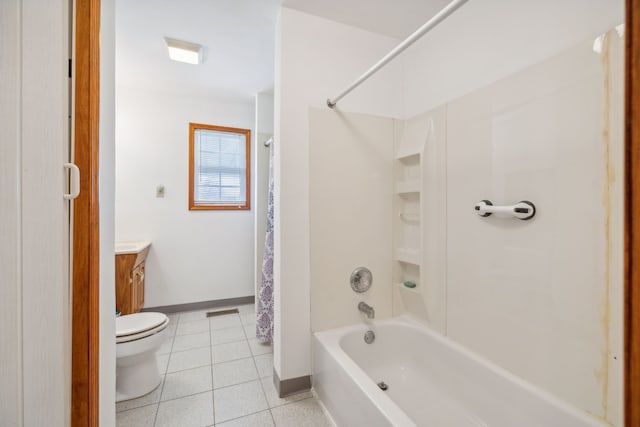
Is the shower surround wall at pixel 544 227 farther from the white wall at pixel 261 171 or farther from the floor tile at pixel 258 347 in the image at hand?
the white wall at pixel 261 171

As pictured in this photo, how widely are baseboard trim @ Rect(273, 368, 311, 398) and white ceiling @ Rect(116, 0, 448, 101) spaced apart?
7.86 ft

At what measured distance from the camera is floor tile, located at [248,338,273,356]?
85.6 inches

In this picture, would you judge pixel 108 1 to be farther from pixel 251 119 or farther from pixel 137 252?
pixel 251 119

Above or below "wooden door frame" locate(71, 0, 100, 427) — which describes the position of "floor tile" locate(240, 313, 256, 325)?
below

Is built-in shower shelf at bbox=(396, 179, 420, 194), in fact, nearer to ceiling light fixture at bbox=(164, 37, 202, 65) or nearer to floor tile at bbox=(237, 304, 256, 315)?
ceiling light fixture at bbox=(164, 37, 202, 65)

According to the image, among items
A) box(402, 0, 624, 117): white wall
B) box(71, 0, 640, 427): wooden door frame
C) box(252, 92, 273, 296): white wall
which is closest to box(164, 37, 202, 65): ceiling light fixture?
box(252, 92, 273, 296): white wall

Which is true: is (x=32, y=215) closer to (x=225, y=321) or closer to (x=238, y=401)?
(x=238, y=401)

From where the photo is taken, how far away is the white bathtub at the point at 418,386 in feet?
3.52

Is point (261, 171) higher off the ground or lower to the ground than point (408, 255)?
higher

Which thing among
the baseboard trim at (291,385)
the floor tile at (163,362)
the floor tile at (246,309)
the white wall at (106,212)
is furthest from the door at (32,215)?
the floor tile at (246,309)

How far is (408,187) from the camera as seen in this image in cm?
184

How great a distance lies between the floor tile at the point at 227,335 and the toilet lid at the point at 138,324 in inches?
26.8

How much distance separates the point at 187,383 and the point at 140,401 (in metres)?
0.26

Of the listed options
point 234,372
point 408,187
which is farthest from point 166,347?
point 408,187
